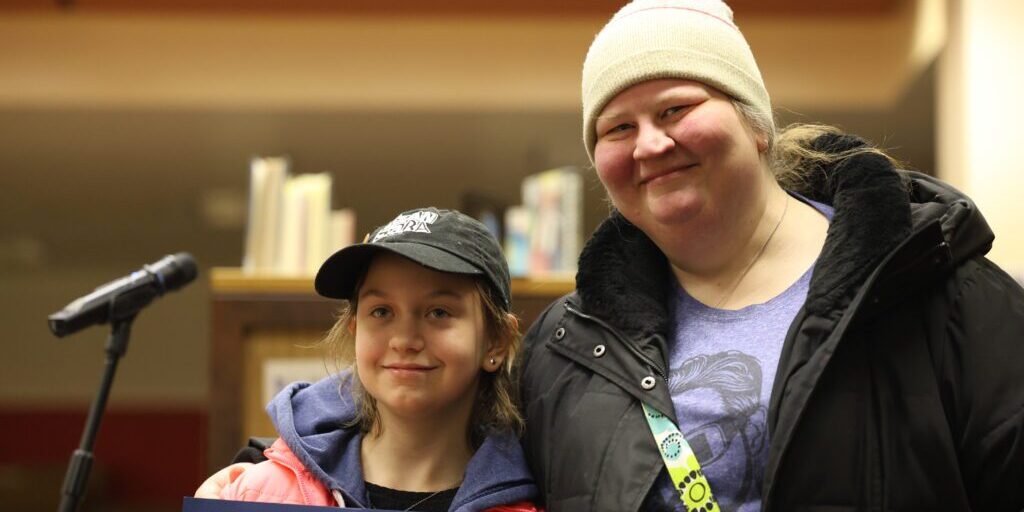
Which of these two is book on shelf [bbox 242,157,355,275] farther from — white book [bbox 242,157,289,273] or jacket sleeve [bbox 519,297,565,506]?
jacket sleeve [bbox 519,297,565,506]

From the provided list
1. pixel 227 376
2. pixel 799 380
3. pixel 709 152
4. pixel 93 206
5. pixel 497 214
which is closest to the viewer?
pixel 799 380

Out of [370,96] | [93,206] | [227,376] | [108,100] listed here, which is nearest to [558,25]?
[370,96]

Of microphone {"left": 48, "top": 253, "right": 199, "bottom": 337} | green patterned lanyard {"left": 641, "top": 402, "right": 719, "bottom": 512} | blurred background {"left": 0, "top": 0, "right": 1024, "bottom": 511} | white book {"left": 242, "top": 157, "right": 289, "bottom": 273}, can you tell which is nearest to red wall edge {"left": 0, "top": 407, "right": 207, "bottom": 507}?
blurred background {"left": 0, "top": 0, "right": 1024, "bottom": 511}

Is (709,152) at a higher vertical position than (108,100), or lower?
lower

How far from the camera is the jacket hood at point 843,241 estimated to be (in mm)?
1380

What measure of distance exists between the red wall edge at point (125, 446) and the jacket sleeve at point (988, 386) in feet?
30.9

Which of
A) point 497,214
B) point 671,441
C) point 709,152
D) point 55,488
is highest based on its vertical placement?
point 497,214

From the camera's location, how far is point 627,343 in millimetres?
1553

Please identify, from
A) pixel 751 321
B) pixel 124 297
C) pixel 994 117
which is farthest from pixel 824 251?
pixel 994 117

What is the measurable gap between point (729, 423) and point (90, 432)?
978 mm

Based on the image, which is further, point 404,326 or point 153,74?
point 153,74

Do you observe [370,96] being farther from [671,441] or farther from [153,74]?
[671,441]

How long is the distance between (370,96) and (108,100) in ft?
4.27

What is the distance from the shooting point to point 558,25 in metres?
5.52
